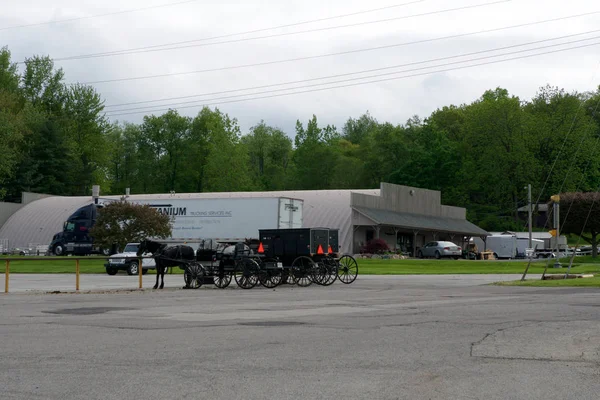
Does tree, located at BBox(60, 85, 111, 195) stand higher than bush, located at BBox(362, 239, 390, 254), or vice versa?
tree, located at BBox(60, 85, 111, 195)

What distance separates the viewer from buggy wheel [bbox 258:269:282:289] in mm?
30094

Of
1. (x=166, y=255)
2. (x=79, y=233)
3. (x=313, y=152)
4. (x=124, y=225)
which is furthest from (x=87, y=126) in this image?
(x=166, y=255)

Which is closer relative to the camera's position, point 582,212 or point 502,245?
point 582,212

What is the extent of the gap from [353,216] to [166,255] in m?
38.0

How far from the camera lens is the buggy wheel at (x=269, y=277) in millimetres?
30094

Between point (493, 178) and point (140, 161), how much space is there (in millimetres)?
54341

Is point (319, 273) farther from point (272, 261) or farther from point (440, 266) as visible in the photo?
point (440, 266)

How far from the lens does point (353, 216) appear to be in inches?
2645

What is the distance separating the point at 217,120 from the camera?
124250 millimetres

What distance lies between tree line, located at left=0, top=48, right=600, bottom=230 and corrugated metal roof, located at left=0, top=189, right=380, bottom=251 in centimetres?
622

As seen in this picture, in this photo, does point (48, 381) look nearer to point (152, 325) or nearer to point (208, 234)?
point (152, 325)

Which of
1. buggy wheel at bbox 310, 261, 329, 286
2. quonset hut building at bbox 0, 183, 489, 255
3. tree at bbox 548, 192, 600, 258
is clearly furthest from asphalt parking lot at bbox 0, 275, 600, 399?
tree at bbox 548, 192, 600, 258

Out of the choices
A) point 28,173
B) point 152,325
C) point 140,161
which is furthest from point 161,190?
point 152,325

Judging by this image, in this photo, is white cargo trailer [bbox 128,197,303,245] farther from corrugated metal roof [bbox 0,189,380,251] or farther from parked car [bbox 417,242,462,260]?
parked car [bbox 417,242,462,260]
